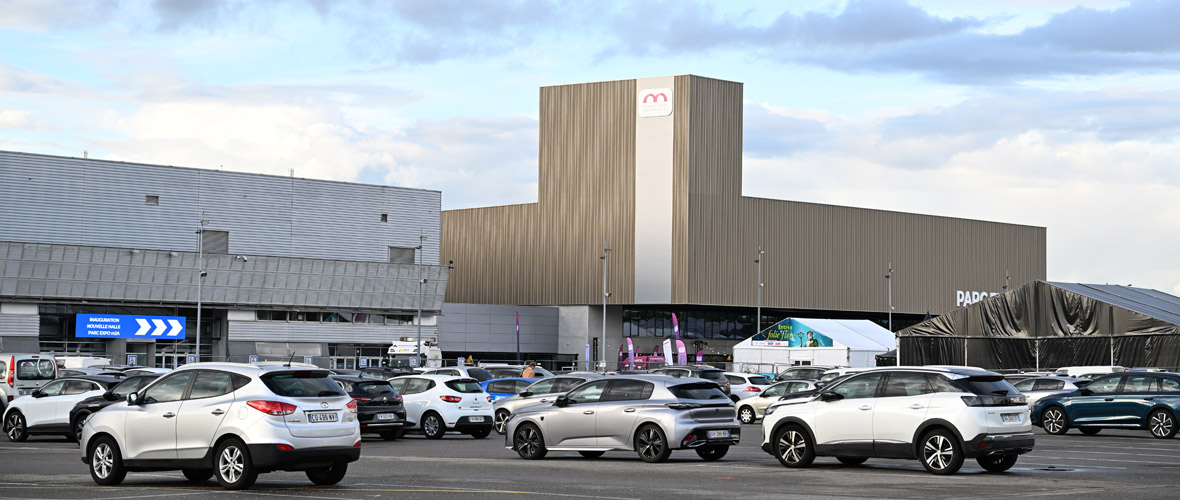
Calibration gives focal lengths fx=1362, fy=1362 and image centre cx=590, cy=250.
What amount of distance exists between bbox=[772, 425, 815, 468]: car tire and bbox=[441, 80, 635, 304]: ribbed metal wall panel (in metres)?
69.2

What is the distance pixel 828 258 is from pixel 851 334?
26861 mm

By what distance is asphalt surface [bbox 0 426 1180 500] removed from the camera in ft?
50.8

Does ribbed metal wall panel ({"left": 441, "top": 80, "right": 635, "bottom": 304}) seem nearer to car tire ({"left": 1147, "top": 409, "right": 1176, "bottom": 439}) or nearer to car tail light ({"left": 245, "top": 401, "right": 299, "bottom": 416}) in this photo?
car tire ({"left": 1147, "top": 409, "right": 1176, "bottom": 439})

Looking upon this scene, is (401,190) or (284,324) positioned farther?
(401,190)

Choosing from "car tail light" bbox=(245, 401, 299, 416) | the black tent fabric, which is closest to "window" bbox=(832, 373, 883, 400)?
"car tail light" bbox=(245, 401, 299, 416)

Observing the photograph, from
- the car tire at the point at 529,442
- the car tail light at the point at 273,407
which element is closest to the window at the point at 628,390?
the car tire at the point at 529,442

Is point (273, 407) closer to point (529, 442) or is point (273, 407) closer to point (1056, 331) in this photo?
point (529, 442)

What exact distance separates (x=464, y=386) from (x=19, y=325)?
161 feet

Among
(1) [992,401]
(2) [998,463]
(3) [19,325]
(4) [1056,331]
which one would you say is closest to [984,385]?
(1) [992,401]

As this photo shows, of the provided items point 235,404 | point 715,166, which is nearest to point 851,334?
point 715,166

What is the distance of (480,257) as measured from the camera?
100250 millimetres

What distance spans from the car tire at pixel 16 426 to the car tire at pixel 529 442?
12.5 m

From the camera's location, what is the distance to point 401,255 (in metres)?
86.6

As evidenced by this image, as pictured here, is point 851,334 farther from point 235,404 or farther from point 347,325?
point 235,404
